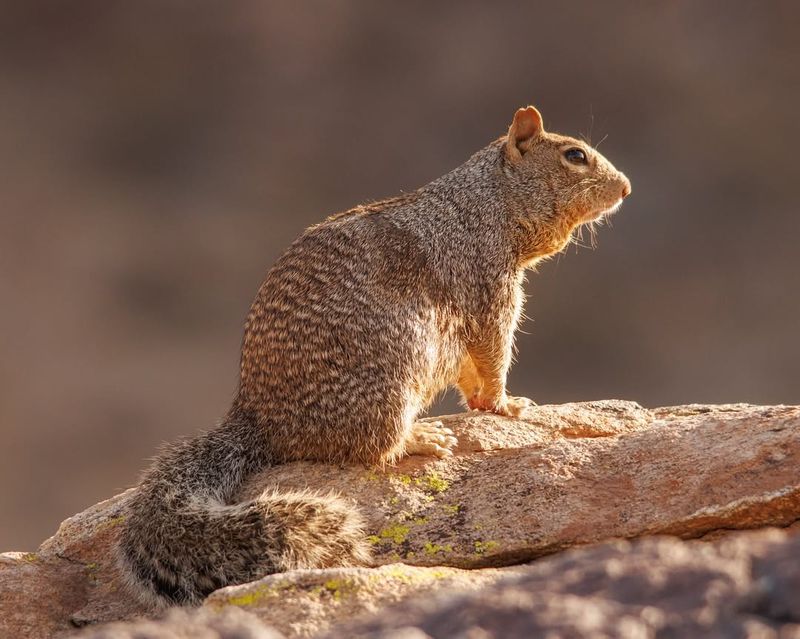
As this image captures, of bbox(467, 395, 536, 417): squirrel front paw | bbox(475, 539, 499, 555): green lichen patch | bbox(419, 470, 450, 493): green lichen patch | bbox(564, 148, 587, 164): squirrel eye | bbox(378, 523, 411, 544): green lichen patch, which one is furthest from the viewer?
bbox(564, 148, 587, 164): squirrel eye

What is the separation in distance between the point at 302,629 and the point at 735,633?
1119 mm

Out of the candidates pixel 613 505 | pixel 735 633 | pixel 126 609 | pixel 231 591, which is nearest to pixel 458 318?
pixel 613 505

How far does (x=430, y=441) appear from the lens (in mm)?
3924

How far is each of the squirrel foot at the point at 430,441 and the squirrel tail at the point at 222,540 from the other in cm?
52

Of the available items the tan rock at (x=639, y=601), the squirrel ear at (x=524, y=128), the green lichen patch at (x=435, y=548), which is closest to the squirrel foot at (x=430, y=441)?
the green lichen patch at (x=435, y=548)

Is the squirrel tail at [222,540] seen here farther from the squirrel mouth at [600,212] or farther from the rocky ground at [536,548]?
the squirrel mouth at [600,212]

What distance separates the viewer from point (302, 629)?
6.82 feet

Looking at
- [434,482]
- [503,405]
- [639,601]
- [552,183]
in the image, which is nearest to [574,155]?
[552,183]

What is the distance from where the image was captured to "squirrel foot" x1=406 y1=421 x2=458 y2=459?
12.7ft

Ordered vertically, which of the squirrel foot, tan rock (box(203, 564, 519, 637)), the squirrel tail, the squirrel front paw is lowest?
tan rock (box(203, 564, 519, 637))

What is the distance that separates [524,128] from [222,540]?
8.38ft

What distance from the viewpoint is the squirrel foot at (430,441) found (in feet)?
12.7

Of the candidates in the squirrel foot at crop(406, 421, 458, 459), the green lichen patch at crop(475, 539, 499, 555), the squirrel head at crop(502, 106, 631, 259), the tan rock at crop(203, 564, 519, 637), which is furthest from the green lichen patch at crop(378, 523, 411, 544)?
the squirrel head at crop(502, 106, 631, 259)

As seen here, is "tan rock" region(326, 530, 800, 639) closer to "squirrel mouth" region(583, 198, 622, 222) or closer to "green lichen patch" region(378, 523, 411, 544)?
"green lichen patch" region(378, 523, 411, 544)
